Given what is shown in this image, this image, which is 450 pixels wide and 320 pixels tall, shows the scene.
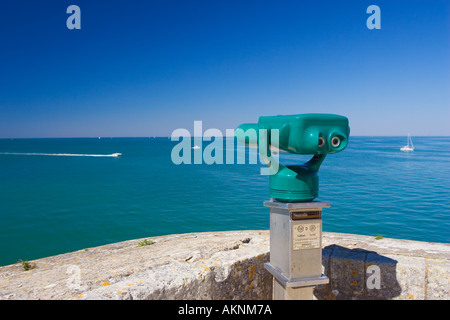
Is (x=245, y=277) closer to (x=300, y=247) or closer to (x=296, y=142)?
(x=300, y=247)

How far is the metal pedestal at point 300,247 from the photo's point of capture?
252 centimetres

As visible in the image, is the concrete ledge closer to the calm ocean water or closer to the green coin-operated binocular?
the green coin-operated binocular

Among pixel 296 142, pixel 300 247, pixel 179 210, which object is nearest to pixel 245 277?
pixel 300 247

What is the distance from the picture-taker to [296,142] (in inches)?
93.8

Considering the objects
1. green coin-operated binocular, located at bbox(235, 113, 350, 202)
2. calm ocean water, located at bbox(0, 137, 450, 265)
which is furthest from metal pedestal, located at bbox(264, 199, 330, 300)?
calm ocean water, located at bbox(0, 137, 450, 265)

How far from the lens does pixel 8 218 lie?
19734 mm

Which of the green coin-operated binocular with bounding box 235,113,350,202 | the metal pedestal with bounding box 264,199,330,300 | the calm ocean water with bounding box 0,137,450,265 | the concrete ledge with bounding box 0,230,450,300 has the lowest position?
the calm ocean water with bounding box 0,137,450,265

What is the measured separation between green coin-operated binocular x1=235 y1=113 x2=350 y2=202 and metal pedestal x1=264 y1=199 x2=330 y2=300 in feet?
0.31

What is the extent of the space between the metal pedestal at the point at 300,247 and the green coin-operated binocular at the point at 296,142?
0.31ft

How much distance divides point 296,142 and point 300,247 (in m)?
0.85

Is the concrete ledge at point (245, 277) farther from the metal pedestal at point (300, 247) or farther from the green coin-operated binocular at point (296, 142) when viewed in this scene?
the green coin-operated binocular at point (296, 142)

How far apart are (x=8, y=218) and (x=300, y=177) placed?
73.8 ft

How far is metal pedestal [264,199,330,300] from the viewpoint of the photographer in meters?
2.52
